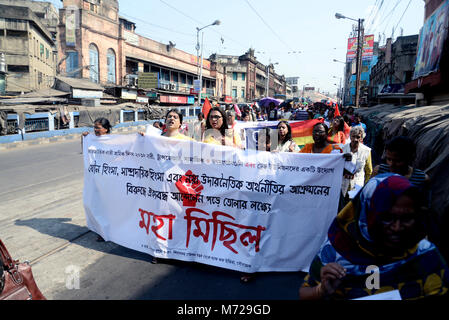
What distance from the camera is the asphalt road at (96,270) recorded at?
3127 mm

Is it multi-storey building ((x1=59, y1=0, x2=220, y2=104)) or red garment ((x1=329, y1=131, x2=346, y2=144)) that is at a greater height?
multi-storey building ((x1=59, y1=0, x2=220, y2=104))

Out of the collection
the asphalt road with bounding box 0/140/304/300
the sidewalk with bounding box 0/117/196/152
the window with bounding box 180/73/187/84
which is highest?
the window with bounding box 180/73/187/84

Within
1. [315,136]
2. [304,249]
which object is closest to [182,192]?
[304,249]

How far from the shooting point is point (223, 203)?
11.7ft

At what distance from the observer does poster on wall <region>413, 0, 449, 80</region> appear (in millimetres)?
9781

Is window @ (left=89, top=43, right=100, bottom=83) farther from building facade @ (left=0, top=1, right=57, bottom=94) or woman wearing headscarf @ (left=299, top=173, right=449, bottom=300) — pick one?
woman wearing headscarf @ (left=299, top=173, right=449, bottom=300)

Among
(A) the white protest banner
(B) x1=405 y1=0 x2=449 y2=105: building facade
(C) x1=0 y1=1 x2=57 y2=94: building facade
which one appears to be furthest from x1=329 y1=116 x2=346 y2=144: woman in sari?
(C) x1=0 y1=1 x2=57 y2=94: building facade

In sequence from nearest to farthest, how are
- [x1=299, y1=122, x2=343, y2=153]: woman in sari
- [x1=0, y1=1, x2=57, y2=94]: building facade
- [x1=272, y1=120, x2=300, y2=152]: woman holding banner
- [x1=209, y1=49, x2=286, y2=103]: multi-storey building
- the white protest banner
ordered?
the white protest banner, [x1=299, y1=122, x2=343, y2=153]: woman in sari, [x1=272, y1=120, x2=300, y2=152]: woman holding banner, [x1=0, y1=1, x2=57, y2=94]: building facade, [x1=209, y1=49, x2=286, y2=103]: multi-storey building

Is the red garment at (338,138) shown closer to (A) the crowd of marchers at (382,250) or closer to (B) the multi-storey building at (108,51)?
(A) the crowd of marchers at (382,250)

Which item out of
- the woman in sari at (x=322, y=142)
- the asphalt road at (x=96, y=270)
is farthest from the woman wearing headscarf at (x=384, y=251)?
the woman in sari at (x=322, y=142)

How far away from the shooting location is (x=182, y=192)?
371 cm

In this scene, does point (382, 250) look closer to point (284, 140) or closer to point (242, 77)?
point (284, 140)

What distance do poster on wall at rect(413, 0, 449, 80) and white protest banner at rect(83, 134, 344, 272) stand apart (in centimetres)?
906

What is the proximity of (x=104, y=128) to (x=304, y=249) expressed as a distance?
3213 mm
